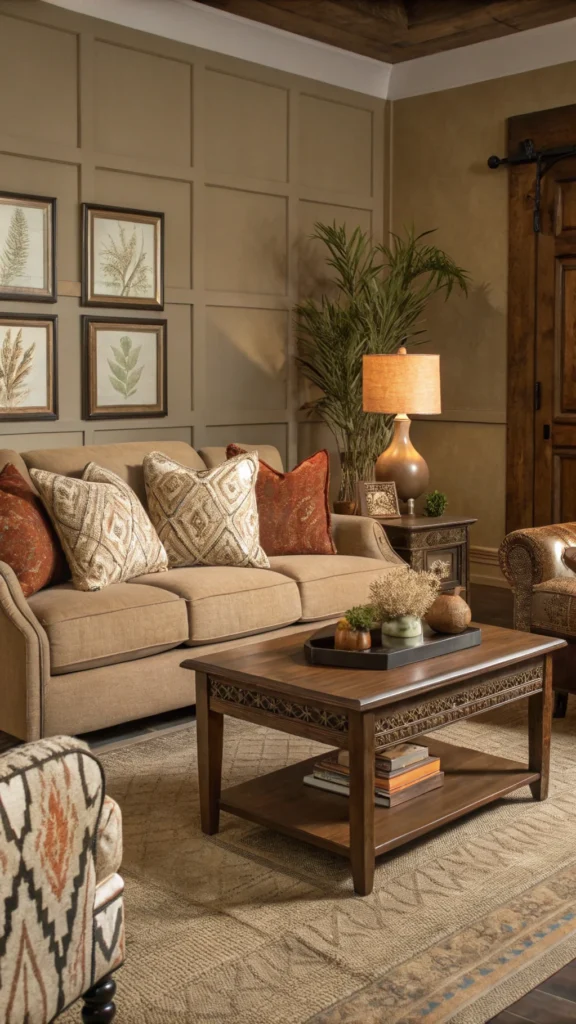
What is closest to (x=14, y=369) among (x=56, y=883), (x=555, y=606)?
(x=555, y=606)

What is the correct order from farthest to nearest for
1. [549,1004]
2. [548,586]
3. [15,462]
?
[15,462]
[548,586]
[549,1004]

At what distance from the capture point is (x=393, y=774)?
9.05ft

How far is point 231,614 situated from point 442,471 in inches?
114

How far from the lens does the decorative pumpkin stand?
2920 millimetres

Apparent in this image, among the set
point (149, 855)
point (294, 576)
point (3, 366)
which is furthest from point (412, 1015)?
point (3, 366)

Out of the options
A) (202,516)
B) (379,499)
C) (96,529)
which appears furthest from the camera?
(379,499)

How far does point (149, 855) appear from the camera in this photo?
107 inches

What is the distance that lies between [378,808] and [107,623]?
1.16 metres

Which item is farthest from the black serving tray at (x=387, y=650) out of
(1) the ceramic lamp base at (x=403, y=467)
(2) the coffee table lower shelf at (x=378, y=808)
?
(1) the ceramic lamp base at (x=403, y=467)

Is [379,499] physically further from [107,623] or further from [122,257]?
[107,623]

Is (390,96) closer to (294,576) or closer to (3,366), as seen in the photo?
(3,366)

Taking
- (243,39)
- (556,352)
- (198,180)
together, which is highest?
(243,39)

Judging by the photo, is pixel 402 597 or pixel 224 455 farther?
pixel 224 455

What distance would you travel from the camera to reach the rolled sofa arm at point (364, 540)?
4.57m
